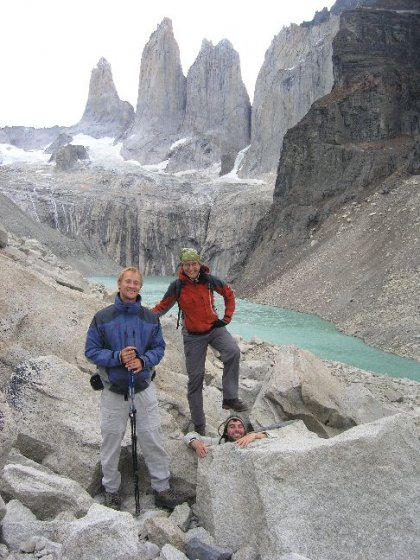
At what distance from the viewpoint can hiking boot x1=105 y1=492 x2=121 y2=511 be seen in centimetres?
459

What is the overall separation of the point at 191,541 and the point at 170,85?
418ft

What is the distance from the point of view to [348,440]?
398cm

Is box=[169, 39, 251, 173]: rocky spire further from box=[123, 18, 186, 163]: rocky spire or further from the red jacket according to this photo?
the red jacket

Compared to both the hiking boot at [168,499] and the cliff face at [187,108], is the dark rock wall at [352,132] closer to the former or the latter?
the hiking boot at [168,499]

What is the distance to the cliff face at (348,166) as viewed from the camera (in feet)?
110

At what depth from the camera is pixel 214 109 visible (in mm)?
114500

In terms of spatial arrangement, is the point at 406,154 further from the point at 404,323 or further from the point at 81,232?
the point at 81,232

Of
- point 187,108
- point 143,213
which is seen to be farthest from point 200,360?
point 187,108

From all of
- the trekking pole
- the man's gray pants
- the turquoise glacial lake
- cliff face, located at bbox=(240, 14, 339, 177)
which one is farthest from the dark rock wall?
the trekking pole

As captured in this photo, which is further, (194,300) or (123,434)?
(194,300)

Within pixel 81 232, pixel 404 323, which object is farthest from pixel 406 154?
pixel 81 232

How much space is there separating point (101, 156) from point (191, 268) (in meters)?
119

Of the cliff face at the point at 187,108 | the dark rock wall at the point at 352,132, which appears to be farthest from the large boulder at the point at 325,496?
the cliff face at the point at 187,108

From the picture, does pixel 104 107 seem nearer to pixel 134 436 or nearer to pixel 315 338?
pixel 315 338
